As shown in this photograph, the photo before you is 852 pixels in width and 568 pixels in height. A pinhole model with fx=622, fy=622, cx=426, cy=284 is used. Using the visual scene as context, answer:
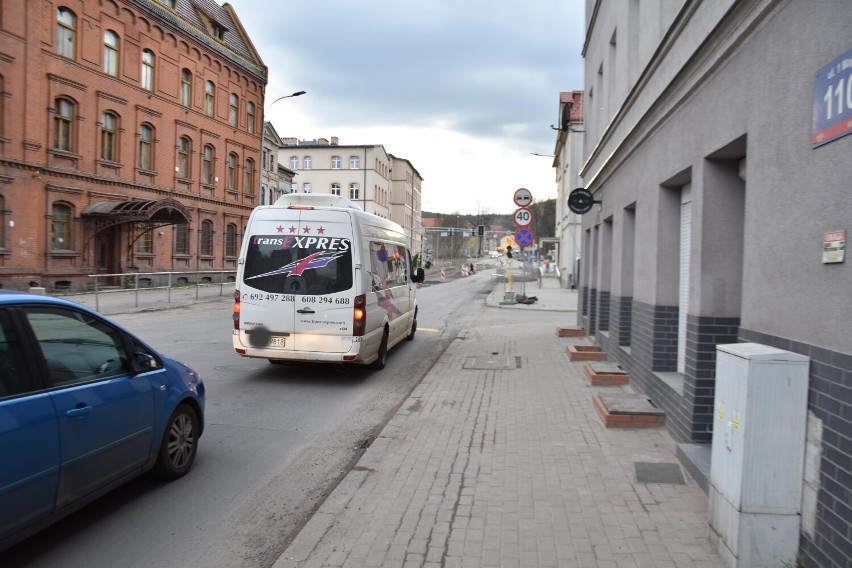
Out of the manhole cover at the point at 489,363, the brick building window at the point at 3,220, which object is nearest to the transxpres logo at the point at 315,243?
the manhole cover at the point at 489,363

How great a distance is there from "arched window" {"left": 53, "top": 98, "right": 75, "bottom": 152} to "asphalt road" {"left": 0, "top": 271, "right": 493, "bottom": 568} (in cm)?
1859

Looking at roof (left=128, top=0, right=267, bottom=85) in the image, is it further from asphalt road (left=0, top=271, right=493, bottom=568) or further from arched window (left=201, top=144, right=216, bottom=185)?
asphalt road (left=0, top=271, right=493, bottom=568)

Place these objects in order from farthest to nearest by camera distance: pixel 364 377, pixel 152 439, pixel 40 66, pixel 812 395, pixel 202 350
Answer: pixel 40 66 < pixel 202 350 < pixel 364 377 < pixel 152 439 < pixel 812 395

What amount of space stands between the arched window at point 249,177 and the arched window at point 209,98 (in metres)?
4.83

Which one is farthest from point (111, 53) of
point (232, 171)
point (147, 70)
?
point (232, 171)

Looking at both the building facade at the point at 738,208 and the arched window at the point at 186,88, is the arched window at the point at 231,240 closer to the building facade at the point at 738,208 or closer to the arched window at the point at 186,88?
the arched window at the point at 186,88

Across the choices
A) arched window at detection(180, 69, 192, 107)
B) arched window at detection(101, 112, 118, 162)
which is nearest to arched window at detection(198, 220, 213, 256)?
arched window at detection(180, 69, 192, 107)

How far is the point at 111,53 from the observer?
27.7 metres

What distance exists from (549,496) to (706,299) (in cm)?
220

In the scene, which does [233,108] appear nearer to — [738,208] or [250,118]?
[250,118]

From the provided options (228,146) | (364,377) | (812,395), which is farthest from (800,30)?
(228,146)

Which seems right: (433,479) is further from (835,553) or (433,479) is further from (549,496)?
(835,553)

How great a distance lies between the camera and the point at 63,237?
25047 millimetres

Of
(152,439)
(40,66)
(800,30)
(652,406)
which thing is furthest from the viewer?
(40,66)
